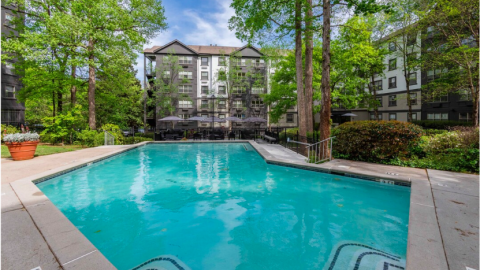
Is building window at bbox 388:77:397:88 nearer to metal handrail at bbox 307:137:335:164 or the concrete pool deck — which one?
metal handrail at bbox 307:137:335:164

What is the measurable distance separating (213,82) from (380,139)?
2843 centimetres

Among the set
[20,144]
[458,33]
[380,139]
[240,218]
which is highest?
[458,33]

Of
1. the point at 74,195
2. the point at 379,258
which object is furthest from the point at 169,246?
the point at 74,195

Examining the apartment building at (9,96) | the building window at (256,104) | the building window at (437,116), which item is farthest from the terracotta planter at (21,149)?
the building window at (437,116)

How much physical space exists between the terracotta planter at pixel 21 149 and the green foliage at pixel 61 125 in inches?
223

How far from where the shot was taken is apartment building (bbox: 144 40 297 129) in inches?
1288

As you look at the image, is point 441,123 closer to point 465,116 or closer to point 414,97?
point 465,116

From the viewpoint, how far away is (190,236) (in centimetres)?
379

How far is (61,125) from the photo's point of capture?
14.4m

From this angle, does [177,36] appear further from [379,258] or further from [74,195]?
[379,258]

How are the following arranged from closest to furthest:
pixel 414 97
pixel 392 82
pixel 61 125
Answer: pixel 61 125, pixel 414 97, pixel 392 82

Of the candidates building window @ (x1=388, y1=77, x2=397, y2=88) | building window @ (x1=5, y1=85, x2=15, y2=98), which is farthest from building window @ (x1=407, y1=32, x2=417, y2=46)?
building window @ (x1=5, y1=85, x2=15, y2=98)

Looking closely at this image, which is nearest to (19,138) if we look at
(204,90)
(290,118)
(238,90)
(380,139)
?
(380,139)

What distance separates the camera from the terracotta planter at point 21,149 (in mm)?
8586
